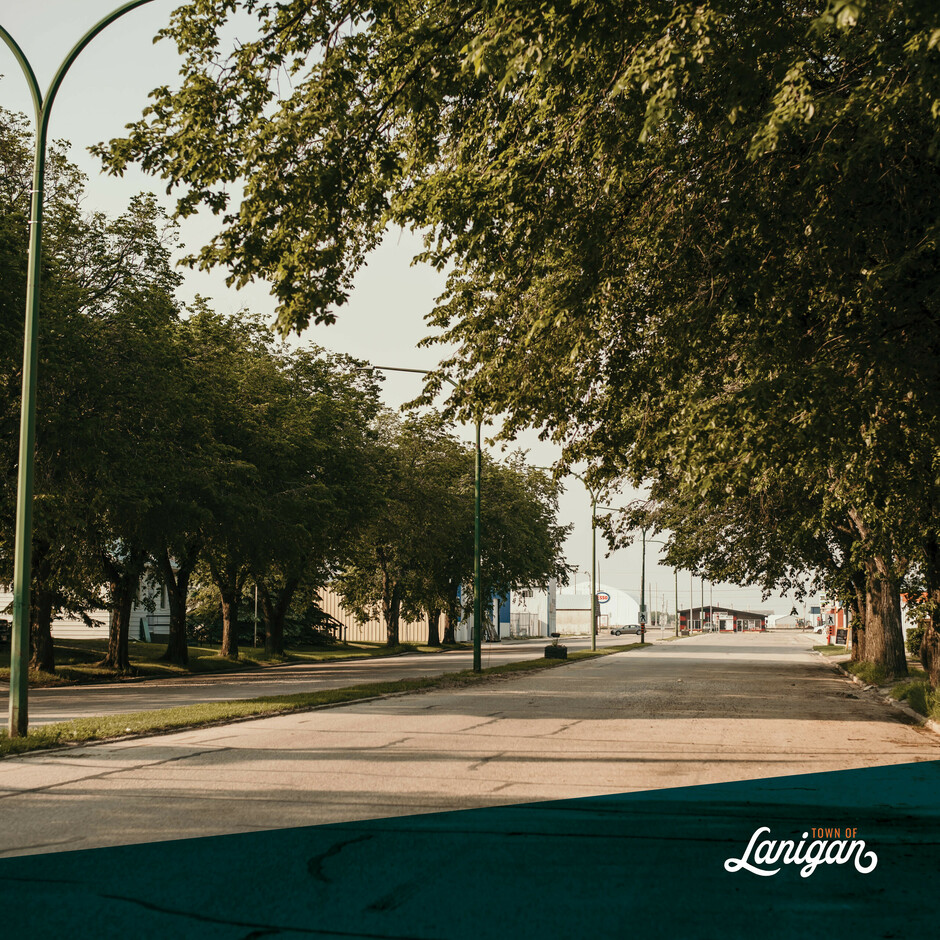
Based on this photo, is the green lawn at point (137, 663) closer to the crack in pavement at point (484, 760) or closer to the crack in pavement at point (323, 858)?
the crack in pavement at point (484, 760)

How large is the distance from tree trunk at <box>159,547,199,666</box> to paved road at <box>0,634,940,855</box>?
17228 mm

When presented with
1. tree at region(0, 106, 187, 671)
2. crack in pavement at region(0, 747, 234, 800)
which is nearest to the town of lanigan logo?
crack in pavement at region(0, 747, 234, 800)

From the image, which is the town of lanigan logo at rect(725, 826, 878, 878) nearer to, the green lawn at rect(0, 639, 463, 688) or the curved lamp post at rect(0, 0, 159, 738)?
the curved lamp post at rect(0, 0, 159, 738)

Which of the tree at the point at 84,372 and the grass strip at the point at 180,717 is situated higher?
the tree at the point at 84,372

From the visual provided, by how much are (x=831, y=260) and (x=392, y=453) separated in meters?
38.0

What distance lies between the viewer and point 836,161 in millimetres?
10195

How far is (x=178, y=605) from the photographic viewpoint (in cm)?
3781

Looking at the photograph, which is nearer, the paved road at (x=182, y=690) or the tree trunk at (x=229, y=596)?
the paved road at (x=182, y=690)

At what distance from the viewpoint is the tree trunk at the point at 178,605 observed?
3625 centimetres

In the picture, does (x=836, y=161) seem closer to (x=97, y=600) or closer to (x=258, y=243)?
(x=258, y=243)

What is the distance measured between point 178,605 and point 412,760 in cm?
2778
